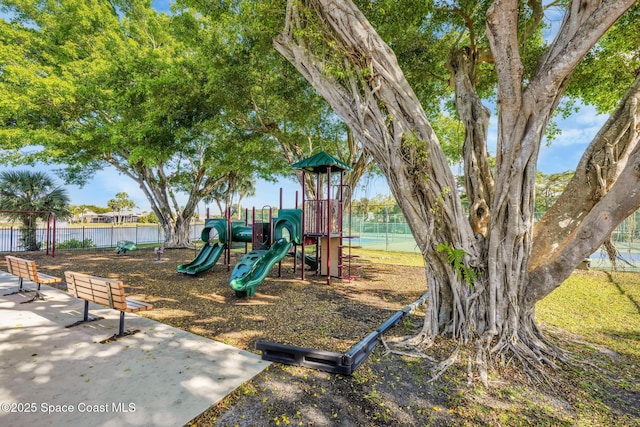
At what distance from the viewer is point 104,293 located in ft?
12.3

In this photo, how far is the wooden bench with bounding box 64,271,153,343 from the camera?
3.60m

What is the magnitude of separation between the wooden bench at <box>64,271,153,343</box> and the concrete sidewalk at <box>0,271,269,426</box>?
1.10ft

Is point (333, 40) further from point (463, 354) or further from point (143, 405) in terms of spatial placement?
point (143, 405)

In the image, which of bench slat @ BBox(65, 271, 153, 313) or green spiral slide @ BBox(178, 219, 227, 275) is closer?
bench slat @ BBox(65, 271, 153, 313)

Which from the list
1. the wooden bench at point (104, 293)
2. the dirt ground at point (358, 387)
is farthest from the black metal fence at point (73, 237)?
the wooden bench at point (104, 293)

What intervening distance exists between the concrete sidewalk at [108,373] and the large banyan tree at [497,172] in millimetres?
2717

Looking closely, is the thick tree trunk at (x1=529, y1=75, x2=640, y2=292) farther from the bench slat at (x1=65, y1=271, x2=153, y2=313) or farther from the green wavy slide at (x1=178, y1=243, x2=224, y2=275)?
the green wavy slide at (x1=178, y1=243, x2=224, y2=275)

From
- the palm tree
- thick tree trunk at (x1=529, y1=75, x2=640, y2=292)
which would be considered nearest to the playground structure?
thick tree trunk at (x1=529, y1=75, x2=640, y2=292)

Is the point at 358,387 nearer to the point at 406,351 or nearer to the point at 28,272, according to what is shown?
the point at 406,351

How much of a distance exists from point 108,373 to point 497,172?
4914mm

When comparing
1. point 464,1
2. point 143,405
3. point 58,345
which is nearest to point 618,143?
point 464,1

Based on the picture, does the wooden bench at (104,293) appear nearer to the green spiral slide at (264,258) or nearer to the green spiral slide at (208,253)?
the green spiral slide at (264,258)

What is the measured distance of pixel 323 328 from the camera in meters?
4.27

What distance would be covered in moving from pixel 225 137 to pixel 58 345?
10.3 meters
